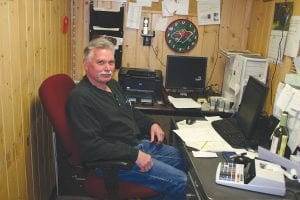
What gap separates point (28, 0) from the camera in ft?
5.53

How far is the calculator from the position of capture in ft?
4.43

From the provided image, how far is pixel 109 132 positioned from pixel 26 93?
520mm

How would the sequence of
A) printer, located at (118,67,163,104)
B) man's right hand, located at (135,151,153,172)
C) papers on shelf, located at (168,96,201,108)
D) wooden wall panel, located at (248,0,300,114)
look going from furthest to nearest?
printer, located at (118,67,163,104) < papers on shelf, located at (168,96,201,108) < wooden wall panel, located at (248,0,300,114) < man's right hand, located at (135,151,153,172)

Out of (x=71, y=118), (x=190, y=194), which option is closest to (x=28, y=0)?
(x=71, y=118)

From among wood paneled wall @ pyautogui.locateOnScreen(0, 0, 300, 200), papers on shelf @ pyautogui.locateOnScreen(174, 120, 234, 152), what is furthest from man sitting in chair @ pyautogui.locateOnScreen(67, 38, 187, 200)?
wood paneled wall @ pyautogui.locateOnScreen(0, 0, 300, 200)

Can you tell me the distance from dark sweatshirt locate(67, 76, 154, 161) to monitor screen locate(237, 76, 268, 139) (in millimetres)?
690

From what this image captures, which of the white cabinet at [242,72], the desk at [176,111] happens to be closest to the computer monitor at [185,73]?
the white cabinet at [242,72]

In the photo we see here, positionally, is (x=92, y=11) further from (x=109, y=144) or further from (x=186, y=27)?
(x=109, y=144)

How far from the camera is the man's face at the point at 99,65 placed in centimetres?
182

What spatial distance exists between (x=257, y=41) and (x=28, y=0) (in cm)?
195

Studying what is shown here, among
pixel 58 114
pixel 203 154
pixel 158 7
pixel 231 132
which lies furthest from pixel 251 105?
pixel 158 7

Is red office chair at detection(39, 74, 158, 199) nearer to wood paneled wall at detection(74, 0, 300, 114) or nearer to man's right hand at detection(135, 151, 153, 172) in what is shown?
man's right hand at detection(135, 151, 153, 172)

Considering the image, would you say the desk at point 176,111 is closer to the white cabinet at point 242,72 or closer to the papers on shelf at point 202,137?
the white cabinet at point 242,72

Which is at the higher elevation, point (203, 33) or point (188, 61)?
point (203, 33)
